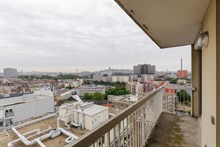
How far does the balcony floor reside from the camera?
2236 millimetres

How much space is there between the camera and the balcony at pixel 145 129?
99 cm

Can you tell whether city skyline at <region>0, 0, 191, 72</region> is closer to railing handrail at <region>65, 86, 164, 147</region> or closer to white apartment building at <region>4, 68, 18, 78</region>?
white apartment building at <region>4, 68, 18, 78</region>

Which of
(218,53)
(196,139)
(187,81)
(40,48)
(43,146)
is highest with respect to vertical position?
(40,48)

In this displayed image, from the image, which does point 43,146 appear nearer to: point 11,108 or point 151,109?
point 11,108

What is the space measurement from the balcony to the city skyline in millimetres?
1828

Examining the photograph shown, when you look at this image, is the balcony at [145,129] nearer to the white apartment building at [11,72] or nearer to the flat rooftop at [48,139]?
the flat rooftop at [48,139]

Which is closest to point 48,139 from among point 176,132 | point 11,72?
point 176,132

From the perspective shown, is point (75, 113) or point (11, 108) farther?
point (11, 108)

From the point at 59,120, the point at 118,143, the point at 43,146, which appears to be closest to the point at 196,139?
the point at 118,143

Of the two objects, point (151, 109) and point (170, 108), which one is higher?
point (151, 109)

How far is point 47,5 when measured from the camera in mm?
3582

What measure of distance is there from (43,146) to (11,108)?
1.99 m

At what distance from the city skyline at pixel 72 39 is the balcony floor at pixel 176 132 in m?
2.01

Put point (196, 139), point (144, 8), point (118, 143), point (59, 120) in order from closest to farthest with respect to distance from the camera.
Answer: point (118, 143) < point (144, 8) < point (196, 139) < point (59, 120)
